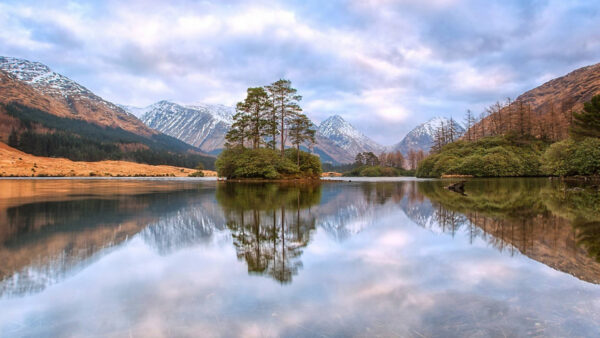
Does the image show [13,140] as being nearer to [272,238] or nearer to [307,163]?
[307,163]

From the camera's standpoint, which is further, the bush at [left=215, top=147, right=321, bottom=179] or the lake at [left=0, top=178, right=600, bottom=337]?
the bush at [left=215, top=147, right=321, bottom=179]

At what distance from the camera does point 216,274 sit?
6.05 meters

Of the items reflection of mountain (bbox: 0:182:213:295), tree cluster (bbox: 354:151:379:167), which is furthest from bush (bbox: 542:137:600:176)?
tree cluster (bbox: 354:151:379:167)

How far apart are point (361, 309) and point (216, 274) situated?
9.19 feet

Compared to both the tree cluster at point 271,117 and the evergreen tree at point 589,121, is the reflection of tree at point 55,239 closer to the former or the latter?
the tree cluster at point 271,117

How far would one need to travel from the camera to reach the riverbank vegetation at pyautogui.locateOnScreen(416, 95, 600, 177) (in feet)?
148

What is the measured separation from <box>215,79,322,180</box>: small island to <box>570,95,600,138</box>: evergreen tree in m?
37.5

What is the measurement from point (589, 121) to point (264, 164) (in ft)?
148

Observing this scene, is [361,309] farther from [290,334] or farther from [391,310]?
[290,334]

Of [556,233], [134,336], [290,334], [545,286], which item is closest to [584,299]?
[545,286]

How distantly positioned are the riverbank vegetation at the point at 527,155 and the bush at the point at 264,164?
36535mm

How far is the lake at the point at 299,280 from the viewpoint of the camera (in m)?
4.03

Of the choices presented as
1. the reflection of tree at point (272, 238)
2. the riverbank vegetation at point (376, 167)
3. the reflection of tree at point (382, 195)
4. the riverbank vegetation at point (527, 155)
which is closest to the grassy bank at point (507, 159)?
the riverbank vegetation at point (527, 155)

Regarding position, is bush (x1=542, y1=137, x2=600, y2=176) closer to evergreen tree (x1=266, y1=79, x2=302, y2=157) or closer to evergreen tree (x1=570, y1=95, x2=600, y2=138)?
evergreen tree (x1=570, y1=95, x2=600, y2=138)
